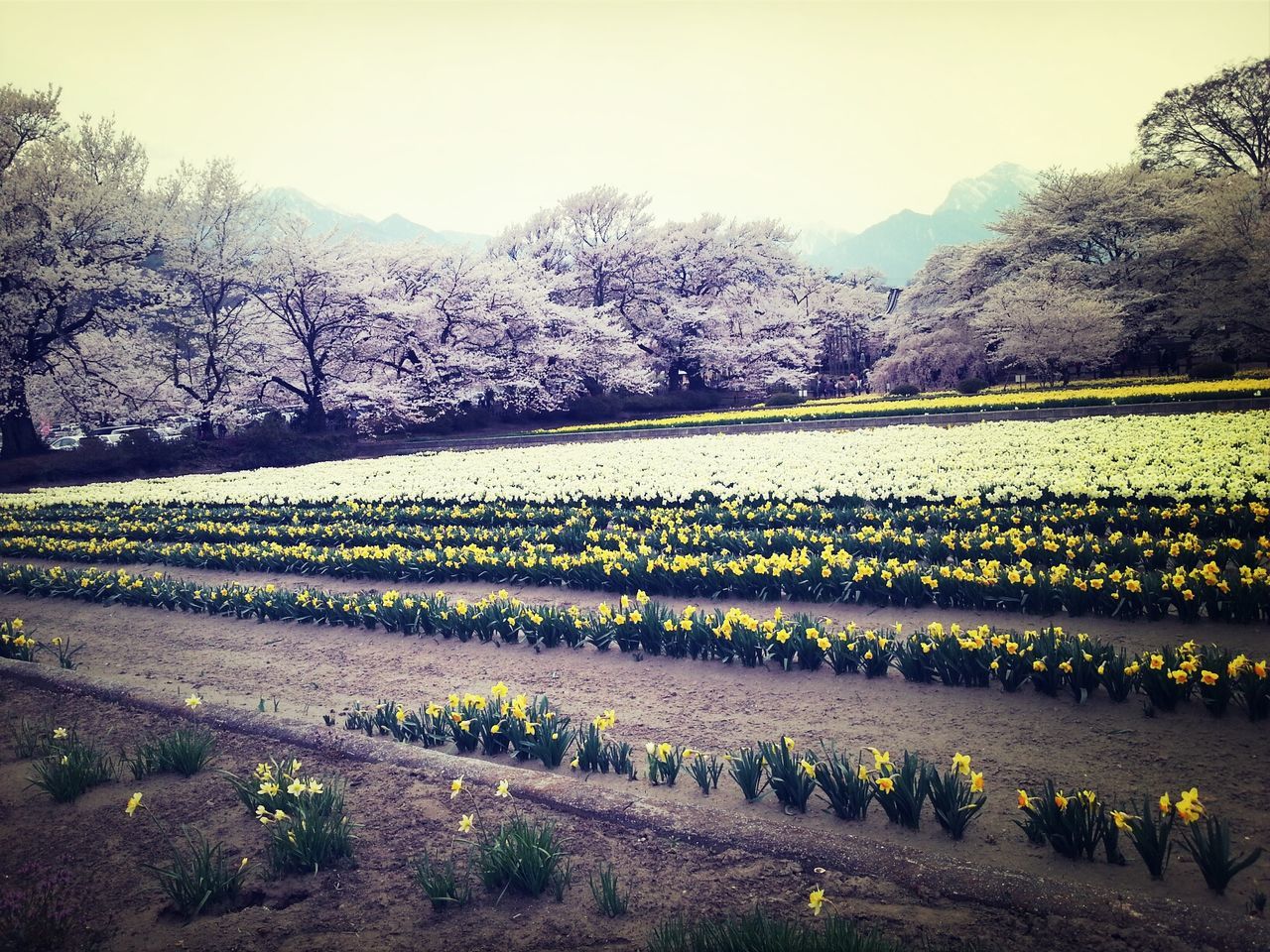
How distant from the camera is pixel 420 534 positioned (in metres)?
10.4

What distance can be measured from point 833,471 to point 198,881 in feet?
34.1

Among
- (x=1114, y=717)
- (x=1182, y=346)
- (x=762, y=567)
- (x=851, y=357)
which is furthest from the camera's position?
(x=851, y=357)

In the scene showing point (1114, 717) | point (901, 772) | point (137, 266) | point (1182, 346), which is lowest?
point (1114, 717)

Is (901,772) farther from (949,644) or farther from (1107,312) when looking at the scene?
(1107,312)

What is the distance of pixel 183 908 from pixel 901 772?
3.07 metres

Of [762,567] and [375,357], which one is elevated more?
[375,357]

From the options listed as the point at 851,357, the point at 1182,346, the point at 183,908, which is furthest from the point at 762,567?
the point at 851,357

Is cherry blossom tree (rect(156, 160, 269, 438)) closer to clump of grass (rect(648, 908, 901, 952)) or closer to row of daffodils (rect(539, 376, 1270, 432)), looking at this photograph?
row of daffodils (rect(539, 376, 1270, 432))

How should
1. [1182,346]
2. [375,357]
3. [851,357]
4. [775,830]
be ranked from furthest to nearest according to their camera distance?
[851,357]
[1182,346]
[375,357]
[775,830]

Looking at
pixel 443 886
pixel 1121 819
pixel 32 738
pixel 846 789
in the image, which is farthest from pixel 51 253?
pixel 1121 819

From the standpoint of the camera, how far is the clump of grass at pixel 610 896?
2.66 meters

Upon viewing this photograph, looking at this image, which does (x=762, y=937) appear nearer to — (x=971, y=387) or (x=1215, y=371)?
(x=1215, y=371)

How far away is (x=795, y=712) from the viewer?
4633mm

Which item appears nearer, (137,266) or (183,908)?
(183,908)
